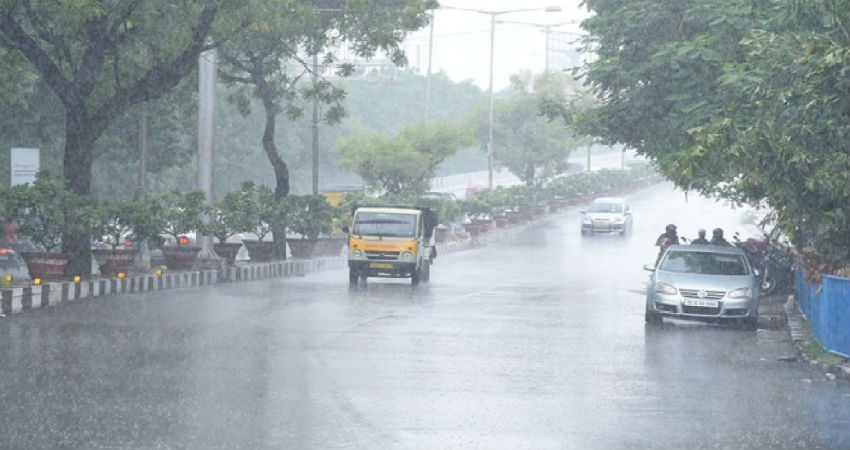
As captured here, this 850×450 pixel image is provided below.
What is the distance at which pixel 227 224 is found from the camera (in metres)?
37.6

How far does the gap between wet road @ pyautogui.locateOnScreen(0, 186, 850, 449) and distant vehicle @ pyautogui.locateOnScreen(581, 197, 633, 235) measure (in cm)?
3732

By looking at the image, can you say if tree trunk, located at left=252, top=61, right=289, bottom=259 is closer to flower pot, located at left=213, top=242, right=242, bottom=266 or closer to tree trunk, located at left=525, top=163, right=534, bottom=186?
flower pot, located at left=213, top=242, right=242, bottom=266

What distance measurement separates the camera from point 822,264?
20812 mm

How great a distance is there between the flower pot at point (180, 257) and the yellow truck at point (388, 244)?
389cm

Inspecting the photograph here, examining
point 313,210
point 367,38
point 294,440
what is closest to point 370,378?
point 294,440

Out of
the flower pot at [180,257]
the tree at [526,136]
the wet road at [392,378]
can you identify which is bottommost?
the wet road at [392,378]

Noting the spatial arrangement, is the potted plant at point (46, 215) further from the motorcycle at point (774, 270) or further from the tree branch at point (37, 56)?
the motorcycle at point (774, 270)

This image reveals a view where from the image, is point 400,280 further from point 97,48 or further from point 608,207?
point 608,207

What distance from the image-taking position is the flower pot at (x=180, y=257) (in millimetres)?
35281

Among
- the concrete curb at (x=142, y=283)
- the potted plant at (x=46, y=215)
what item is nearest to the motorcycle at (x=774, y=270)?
the concrete curb at (x=142, y=283)

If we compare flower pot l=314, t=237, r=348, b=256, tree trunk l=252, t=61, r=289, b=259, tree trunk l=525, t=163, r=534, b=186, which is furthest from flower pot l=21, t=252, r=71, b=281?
tree trunk l=525, t=163, r=534, b=186

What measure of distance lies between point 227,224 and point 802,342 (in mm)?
19719

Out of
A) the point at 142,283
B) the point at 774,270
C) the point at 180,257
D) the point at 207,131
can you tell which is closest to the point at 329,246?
the point at 180,257

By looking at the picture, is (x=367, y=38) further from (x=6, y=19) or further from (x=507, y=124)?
(x=507, y=124)
